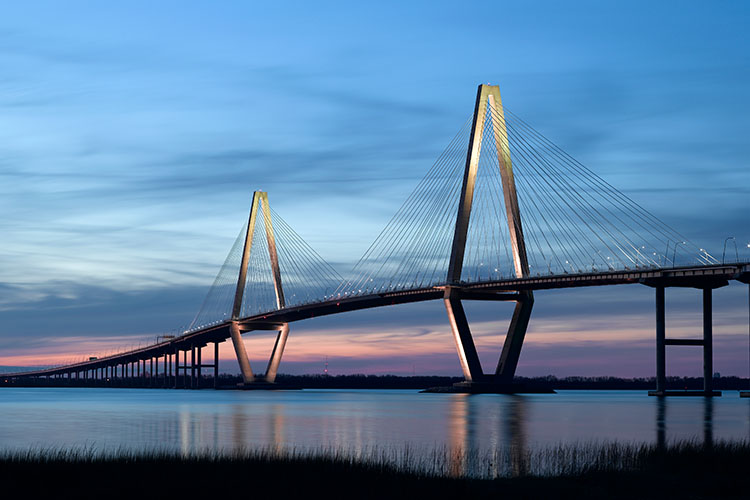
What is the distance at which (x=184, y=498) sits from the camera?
19.0m

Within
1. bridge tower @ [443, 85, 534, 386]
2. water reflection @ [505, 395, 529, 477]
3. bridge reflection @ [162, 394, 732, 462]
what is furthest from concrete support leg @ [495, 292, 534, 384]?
water reflection @ [505, 395, 529, 477]

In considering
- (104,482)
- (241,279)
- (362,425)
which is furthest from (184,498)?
(241,279)

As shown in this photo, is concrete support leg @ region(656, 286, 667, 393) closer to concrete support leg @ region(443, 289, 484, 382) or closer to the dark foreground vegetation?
concrete support leg @ region(443, 289, 484, 382)

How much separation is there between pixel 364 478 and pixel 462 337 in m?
68.1

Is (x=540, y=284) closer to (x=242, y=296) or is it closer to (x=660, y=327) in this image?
(x=660, y=327)

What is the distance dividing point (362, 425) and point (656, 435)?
604 inches

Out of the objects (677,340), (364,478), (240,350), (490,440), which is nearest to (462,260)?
(677,340)

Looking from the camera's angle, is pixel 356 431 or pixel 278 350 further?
pixel 278 350

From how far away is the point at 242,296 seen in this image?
448 ft

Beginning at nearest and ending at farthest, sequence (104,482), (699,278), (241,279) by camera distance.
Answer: (104,482) < (699,278) < (241,279)

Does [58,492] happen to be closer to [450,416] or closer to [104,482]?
[104,482]

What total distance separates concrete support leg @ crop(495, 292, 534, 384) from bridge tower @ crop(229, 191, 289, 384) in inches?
1644

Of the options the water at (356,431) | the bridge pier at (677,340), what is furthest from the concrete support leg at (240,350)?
the water at (356,431)

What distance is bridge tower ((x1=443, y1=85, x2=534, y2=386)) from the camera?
84875 mm
